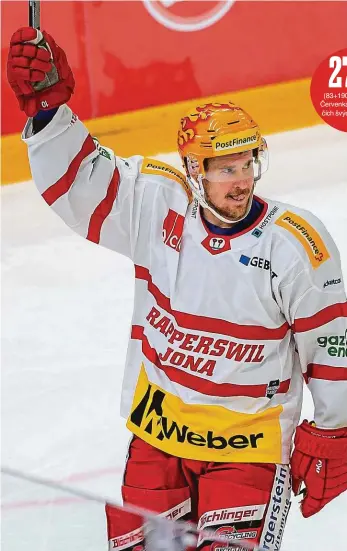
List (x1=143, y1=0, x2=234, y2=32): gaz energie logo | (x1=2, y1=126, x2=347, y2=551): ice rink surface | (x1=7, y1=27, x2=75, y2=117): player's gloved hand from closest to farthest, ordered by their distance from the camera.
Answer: (x1=7, y1=27, x2=75, y2=117): player's gloved hand → (x1=2, y1=126, x2=347, y2=551): ice rink surface → (x1=143, y1=0, x2=234, y2=32): gaz energie logo

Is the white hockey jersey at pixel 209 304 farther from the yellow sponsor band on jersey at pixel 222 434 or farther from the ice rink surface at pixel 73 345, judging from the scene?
the ice rink surface at pixel 73 345

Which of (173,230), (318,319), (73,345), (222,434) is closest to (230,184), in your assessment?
(173,230)

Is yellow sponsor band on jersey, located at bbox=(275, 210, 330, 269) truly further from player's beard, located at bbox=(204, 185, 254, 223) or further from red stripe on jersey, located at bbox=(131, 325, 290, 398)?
red stripe on jersey, located at bbox=(131, 325, 290, 398)

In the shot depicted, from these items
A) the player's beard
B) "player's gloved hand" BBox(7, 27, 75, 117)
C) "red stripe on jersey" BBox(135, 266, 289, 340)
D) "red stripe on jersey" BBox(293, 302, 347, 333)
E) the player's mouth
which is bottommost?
"red stripe on jersey" BBox(135, 266, 289, 340)

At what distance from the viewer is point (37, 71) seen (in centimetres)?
181

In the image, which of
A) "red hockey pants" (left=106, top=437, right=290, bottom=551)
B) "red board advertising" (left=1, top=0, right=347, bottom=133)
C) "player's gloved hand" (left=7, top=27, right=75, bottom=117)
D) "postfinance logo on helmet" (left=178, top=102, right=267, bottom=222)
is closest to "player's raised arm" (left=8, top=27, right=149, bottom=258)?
"player's gloved hand" (left=7, top=27, right=75, bottom=117)

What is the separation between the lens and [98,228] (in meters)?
2.01

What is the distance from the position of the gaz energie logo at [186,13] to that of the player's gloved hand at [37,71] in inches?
83.5

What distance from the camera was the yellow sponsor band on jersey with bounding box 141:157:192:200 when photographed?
1.99 m

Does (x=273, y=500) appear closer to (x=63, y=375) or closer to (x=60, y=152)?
(x=60, y=152)

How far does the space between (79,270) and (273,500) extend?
68.6 inches

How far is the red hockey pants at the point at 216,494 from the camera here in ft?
6.28

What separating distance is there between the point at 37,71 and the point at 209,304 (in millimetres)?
451

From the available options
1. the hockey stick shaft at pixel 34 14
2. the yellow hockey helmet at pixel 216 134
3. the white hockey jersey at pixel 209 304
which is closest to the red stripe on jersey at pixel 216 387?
Answer: the white hockey jersey at pixel 209 304
